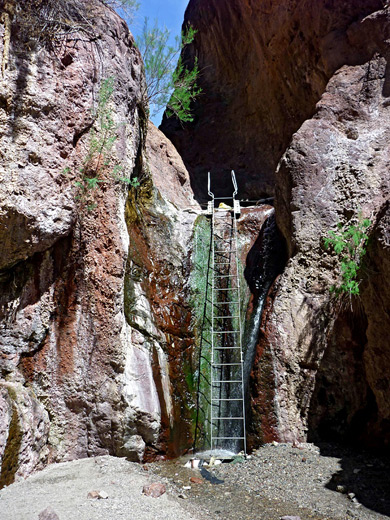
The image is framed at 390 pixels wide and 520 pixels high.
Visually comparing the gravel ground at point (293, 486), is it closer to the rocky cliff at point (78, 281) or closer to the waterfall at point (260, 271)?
the rocky cliff at point (78, 281)

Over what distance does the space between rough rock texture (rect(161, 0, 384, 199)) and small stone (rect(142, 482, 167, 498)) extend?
6.98m

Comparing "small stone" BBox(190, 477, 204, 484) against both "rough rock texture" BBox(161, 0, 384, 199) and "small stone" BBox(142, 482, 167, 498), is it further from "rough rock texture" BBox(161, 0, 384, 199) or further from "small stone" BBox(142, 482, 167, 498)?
"rough rock texture" BBox(161, 0, 384, 199)

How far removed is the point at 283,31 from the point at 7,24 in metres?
6.24

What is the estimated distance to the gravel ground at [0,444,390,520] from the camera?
11.8ft

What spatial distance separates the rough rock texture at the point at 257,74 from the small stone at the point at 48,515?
7572 mm

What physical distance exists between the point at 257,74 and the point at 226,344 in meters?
7.17

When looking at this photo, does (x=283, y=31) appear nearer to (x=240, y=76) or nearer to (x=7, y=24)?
(x=240, y=76)

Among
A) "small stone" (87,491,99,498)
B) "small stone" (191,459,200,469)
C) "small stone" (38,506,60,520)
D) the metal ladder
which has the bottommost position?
"small stone" (191,459,200,469)

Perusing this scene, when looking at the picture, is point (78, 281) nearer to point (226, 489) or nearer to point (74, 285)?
point (74, 285)

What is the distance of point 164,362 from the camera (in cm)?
583

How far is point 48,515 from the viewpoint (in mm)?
3248

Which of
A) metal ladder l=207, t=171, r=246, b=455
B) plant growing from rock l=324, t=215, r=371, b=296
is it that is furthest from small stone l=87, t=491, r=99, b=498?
plant growing from rock l=324, t=215, r=371, b=296

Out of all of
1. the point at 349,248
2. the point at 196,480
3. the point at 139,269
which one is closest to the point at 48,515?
the point at 196,480

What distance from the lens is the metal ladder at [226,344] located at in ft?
19.0
